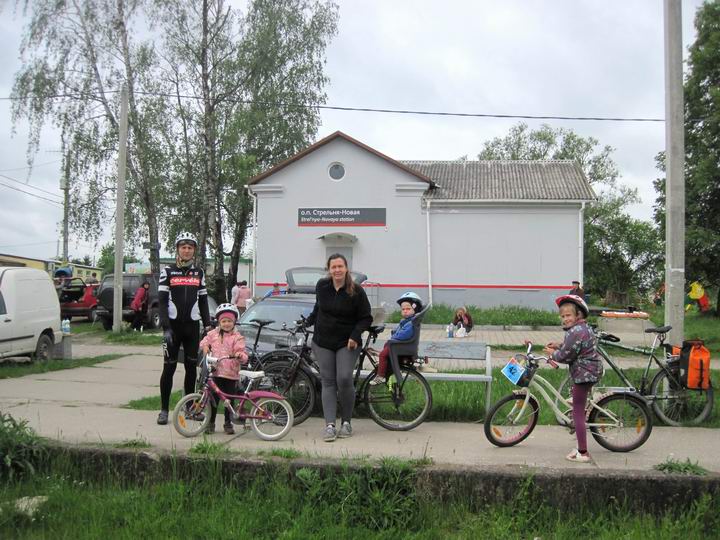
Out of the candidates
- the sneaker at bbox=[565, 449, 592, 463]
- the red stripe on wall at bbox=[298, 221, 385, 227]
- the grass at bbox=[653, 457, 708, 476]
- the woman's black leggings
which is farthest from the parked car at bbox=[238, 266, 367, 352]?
the red stripe on wall at bbox=[298, 221, 385, 227]

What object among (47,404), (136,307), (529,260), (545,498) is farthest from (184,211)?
(545,498)

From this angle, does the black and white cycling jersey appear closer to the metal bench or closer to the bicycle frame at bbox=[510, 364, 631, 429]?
the metal bench

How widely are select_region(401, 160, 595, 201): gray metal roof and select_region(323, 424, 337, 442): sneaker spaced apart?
827 inches

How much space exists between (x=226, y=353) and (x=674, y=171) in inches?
209

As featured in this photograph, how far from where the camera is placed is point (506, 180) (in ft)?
92.2

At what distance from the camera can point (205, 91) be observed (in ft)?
94.7

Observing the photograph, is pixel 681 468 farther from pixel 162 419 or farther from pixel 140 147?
pixel 140 147

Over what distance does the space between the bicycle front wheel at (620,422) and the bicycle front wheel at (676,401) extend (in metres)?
1.39

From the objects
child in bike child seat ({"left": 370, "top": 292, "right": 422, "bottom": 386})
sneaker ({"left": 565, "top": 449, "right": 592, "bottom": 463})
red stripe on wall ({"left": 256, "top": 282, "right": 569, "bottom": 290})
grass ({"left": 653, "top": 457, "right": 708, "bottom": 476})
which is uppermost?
red stripe on wall ({"left": 256, "top": 282, "right": 569, "bottom": 290})

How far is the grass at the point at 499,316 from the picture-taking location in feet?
72.5

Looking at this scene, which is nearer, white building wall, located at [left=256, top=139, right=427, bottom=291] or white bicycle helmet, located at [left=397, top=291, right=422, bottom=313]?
white bicycle helmet, located at [left=397, top=291, right=422, bottom=313]

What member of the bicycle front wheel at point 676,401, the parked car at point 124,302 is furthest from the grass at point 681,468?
→ the parked car at point 124,302

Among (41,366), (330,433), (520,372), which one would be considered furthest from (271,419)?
(41,366)

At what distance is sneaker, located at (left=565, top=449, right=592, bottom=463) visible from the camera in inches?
206
